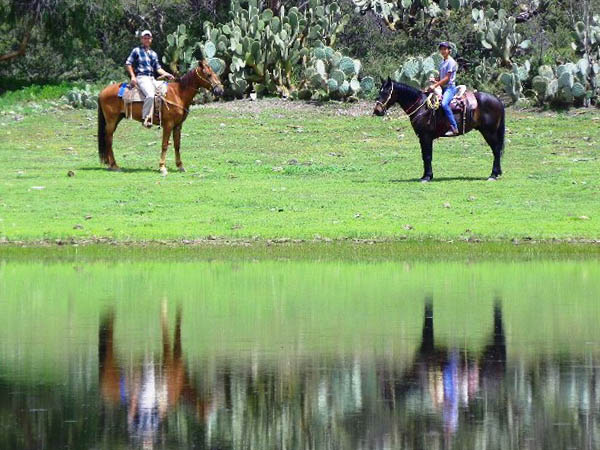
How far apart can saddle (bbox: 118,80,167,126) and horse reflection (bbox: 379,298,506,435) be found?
51.3 feet

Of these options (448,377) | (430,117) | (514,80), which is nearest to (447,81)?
(430,117)

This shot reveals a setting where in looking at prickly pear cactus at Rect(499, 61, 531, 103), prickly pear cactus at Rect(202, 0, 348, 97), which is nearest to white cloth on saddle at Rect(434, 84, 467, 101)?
prickly pear cactus at Rect(499, 61, 531, 103)

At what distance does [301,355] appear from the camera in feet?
39.3

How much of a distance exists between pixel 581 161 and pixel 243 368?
62.6 ft

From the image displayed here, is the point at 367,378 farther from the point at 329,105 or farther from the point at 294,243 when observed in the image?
the point at 329,105

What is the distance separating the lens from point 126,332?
13.4 m

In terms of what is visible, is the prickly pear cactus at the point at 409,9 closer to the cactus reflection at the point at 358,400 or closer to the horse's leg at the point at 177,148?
the horse's leg at the point at 177,148

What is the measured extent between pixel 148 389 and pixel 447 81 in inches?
661

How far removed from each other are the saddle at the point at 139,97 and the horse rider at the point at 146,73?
8 cm

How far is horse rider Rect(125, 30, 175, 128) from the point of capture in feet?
89.4

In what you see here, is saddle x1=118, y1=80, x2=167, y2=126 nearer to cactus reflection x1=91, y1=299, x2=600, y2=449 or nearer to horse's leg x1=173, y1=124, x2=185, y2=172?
horse's leg x1=173, y1=124, x2=185, y2=172

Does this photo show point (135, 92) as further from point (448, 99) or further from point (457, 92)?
point (457, 92)

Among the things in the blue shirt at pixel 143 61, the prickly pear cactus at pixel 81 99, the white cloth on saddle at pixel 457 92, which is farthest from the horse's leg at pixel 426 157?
the prickly pear cactus at pixel 81 99

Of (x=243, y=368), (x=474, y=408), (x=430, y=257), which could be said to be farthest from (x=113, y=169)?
(x=474, y=408)
